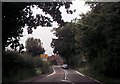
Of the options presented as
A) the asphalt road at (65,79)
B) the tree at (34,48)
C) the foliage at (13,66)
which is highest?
the tree at (34,48)

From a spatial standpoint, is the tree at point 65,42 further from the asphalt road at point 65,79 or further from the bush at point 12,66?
the bush at point 12,66

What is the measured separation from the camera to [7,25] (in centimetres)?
2656

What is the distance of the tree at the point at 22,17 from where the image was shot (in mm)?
25469

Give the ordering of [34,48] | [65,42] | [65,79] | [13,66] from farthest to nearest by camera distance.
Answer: [65,42]
[34,48]
[65,79]
[13,66]

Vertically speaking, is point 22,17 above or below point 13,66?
above

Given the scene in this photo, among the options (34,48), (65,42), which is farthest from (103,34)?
(65,42)

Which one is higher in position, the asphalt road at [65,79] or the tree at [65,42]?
the tree at [65,42]

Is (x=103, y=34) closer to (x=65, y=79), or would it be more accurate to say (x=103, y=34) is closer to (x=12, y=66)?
(x=65, y=79)

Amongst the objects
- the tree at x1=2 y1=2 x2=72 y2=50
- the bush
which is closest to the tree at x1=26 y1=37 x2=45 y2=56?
the bush

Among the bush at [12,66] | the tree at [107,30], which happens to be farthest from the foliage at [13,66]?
the tree at [107,30]

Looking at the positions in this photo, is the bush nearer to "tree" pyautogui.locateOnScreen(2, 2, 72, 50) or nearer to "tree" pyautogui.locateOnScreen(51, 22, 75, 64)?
"tree" pyautogui.locateOnScreen(2, 2, 72, 50)

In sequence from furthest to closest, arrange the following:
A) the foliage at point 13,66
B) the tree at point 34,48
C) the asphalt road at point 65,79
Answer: the tree at point 34,48 < the asphalt road at point 65,79 < the foliage at point 13,66

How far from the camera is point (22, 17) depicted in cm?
2739

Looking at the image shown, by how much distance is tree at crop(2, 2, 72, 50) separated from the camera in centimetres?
2547
